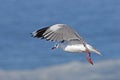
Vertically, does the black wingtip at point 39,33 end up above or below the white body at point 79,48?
above

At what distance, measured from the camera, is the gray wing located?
7230 millimetres

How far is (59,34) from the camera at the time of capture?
735 centimetres

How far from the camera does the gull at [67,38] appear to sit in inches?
280

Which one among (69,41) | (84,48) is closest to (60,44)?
(69,41)

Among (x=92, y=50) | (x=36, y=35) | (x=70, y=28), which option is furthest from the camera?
(x=36, y=35)

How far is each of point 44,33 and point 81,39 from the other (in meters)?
0.98

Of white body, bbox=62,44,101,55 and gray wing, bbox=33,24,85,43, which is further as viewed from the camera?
gray wing, bbox=33,24,85,43

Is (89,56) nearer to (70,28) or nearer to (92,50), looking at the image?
(92,50)

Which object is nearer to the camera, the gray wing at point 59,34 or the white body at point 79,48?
the white body at point 79,48

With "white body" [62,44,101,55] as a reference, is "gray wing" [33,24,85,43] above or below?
above

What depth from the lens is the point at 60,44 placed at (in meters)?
7.73

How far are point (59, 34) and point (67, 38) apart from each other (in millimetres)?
203

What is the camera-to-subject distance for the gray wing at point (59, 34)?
23.7ft

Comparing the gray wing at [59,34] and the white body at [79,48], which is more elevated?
the gray wing at [59,34]
